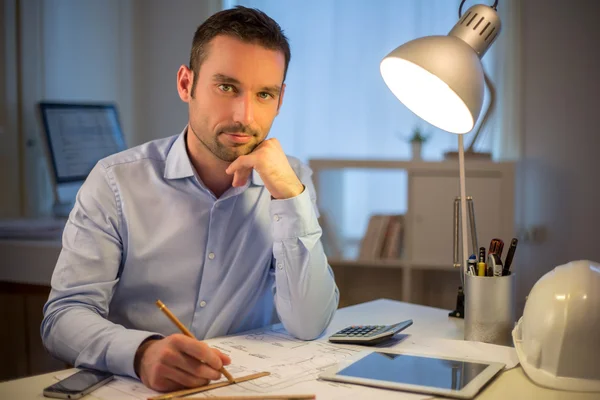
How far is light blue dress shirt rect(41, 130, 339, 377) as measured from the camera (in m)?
1.35

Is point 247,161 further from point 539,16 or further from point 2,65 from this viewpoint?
point 539,16

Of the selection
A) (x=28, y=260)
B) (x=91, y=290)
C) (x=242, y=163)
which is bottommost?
(x=28, y=260)

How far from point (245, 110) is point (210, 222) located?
0.83 feet

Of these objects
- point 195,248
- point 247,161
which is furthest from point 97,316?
point 247,161

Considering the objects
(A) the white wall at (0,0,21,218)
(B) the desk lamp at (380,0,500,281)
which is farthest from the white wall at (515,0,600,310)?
(A) the white wall at (0,0,21,218)

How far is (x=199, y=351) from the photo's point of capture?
3.30ft

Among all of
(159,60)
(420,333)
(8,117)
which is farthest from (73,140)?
(420,333)

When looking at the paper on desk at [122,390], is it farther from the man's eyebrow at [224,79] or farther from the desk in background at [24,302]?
the desk in background at [24,302]

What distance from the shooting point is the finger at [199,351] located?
1.00 meters

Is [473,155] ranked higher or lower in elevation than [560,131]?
lower

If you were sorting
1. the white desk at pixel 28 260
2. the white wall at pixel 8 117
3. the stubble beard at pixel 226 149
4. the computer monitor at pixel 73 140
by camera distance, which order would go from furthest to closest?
1. the white wall at pixel 8 117
2. the computer monitor at pixel 73 140
3. the white desk at pixel 28 260
4. the stubble beard at pixel 226 149

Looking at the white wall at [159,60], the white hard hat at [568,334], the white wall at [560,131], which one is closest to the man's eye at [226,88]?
the white hard hat at [568,334]

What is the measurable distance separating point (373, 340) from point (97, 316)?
0.51 m

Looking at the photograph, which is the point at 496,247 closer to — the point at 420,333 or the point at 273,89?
the point at 420,333
